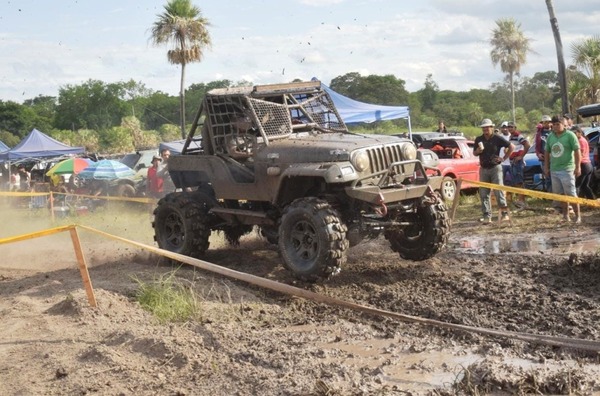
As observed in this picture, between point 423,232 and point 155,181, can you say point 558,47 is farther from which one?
point 423,232

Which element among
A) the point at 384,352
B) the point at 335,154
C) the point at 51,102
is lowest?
the point at 384,352

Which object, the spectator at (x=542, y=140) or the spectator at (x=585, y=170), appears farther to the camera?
the spectator at (x=542, y=140)

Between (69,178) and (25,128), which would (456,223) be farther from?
(25,128)

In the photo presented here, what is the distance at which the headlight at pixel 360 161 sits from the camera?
8445 millimetres

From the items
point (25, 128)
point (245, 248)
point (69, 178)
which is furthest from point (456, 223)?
point (25, 128)

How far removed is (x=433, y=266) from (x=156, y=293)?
3.53 metres

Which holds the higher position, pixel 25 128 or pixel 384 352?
pixel 25 128

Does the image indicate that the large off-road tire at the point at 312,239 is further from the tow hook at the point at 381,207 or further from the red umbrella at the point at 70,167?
the red umbrella at the point at 70,167

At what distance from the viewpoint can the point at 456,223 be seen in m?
13.9

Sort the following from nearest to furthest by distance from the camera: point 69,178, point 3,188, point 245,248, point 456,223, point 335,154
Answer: point 335,154 < point 245,248 < point 456,223 < point 69,178 < point 3,188

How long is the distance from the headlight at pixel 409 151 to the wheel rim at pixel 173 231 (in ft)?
10.5

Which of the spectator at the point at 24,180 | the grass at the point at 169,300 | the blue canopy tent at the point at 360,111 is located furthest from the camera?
the spectator at the point at 24,180

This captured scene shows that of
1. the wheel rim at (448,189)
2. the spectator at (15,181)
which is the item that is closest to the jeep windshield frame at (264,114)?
the wheel rim at (448,189)

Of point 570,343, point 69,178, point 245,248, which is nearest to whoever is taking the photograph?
point 570,343
